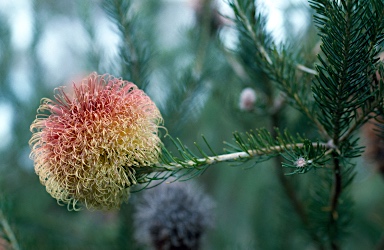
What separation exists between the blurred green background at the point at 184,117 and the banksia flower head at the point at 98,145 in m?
0.24

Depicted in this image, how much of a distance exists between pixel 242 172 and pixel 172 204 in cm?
52

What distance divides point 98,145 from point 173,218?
36 cm

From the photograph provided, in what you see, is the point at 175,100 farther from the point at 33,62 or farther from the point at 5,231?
the point at 33,62

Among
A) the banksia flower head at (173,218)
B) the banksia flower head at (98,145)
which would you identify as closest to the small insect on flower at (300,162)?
the banksia flower head at (98,145)

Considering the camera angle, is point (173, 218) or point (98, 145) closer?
point (98, 145)

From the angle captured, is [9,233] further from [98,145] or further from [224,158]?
[224,158]

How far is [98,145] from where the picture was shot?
46 centimetres

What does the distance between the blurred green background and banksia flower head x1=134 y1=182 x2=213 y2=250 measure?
4cm

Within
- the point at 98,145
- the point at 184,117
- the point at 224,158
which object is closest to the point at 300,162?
the point at 224,158

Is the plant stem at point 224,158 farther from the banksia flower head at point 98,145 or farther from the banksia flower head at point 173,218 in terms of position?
the banksia flower head at point 173,218

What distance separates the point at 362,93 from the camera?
1.43 feet

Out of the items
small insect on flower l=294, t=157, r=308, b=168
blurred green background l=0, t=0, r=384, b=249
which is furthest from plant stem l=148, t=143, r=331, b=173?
blurred green background l=0, t=0, r=384, b=249

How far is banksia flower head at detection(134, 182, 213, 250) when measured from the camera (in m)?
0.76

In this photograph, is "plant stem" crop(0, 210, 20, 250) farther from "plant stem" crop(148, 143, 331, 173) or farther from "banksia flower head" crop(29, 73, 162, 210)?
"plant stem" crop(148, 143, 331, 173)
